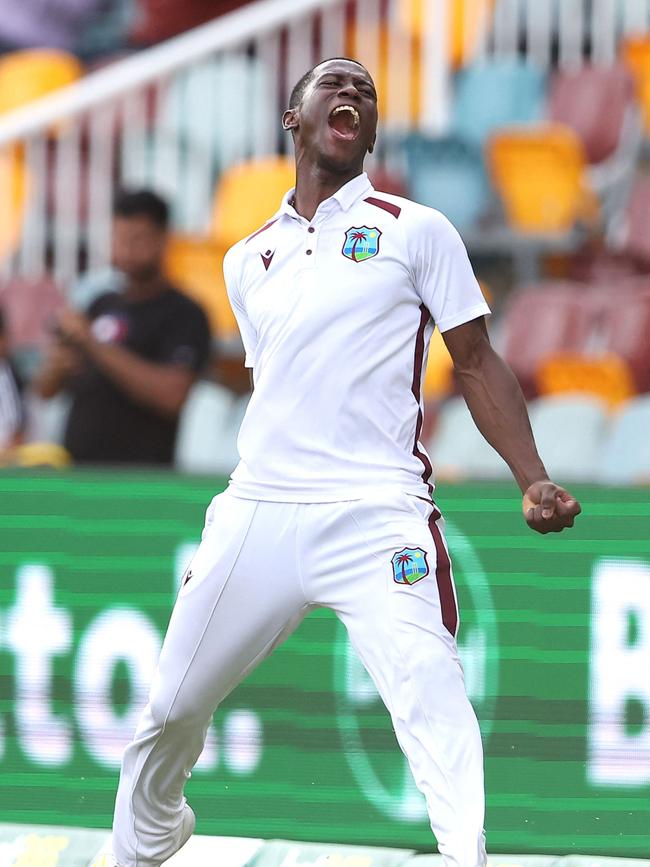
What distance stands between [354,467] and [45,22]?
29.6 feet

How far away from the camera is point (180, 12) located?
11289 millimetres

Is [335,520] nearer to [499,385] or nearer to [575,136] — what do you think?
[499,385]

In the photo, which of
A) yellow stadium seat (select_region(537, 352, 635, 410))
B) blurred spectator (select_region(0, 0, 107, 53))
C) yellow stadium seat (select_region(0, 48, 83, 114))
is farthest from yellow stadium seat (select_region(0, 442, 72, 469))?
blurred spectator (select_region(0, 0, 107, 53))

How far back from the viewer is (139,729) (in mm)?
4055

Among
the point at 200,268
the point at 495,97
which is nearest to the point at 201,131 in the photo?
A: the point at 200,268

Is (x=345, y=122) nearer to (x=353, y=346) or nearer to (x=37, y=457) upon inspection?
(x=353, y=346)

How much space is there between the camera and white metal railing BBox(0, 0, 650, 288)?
32.6ft

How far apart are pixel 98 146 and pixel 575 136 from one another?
2639mm

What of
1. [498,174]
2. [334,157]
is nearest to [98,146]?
[498,174]

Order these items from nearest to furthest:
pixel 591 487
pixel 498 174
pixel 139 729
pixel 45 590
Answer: pixel 139 729
pixel 591 487
pixel 45 590
pixel 498 174

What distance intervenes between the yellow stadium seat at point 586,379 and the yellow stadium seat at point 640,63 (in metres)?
2.11

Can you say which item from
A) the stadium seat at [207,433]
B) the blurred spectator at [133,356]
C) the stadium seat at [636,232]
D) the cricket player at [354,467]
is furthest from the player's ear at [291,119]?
the stadium seat at [636,232]

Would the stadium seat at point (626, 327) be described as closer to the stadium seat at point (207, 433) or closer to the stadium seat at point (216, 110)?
the stadium seat at point (207, 433)

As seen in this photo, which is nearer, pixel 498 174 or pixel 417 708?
pixel 417 708
